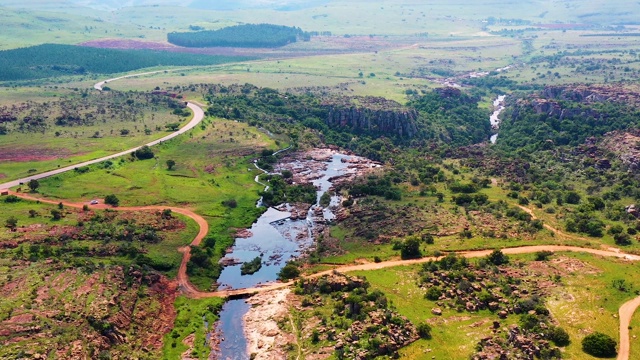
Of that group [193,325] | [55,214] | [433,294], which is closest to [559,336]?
[433,294]

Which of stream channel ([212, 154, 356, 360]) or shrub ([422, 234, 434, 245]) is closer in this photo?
stream channel ([212, 154, 356, 360])

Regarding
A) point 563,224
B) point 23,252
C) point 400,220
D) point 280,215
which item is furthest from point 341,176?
point 23,252

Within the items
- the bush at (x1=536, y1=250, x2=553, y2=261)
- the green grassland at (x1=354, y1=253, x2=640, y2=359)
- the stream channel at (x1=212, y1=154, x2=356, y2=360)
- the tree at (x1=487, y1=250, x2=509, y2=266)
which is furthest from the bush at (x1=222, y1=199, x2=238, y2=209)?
the bush at (x1=536, y1=250, x2=553, y2=261)

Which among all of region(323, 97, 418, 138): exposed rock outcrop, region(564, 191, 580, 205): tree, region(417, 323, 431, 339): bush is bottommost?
region(417, 323, 431, 339): bush

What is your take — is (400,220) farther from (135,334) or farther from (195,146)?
(195,146)

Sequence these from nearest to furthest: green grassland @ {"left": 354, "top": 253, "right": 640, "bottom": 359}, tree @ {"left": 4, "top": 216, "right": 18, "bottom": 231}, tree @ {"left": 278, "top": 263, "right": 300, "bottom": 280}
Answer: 1. green grassland @ {"left": 354, "top": 253, "right": 640, "bottom": 359}
2. tree @ {"left": 278, "top": 263, "right": 300, "bottom": 280}
3. tree @ {"left": 4, "top": 216, "right": 18, "bottom": 231}

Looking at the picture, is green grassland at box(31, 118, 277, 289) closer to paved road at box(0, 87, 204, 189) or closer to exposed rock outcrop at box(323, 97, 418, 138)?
paved road at box(0, 87, 204, 189)

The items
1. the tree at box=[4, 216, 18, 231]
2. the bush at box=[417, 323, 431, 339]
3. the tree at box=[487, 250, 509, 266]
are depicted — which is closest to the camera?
the bush at box=[417, 323, 431, 339]

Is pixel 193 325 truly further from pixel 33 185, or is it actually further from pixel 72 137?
pixel 72 137
